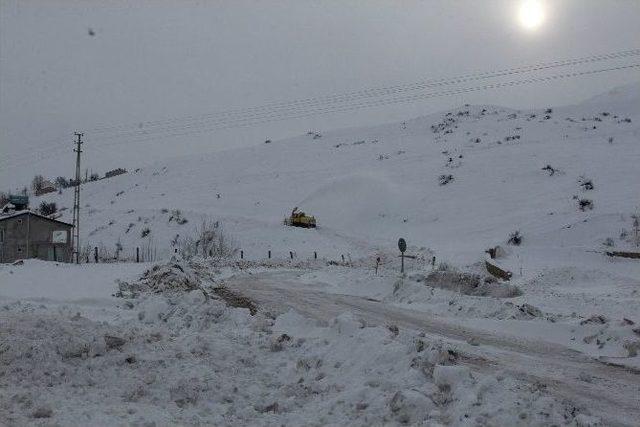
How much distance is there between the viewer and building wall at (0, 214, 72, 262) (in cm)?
3981

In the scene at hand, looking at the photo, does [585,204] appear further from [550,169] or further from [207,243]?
[207,243]

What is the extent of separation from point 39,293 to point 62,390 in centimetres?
966

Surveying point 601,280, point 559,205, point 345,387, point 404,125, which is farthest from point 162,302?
point 404,125

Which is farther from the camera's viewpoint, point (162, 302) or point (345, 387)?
point (162, 302)

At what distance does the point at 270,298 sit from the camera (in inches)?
751

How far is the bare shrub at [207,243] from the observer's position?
47812mm

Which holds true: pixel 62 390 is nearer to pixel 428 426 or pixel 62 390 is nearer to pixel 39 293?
pixel 428 426

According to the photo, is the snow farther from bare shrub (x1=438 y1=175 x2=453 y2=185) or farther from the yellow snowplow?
bare shrub (x1=438 y1=175 x2=453 y2=185)

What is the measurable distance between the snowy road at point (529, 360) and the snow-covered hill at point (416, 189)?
58.5ft

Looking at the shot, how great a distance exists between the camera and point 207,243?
5000cm

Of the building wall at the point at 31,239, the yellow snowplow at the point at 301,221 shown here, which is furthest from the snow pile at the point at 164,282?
the yellow snowplow at the point at 301,221

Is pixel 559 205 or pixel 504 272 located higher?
pixel 559 205

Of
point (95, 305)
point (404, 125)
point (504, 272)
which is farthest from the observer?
point (404, 125)

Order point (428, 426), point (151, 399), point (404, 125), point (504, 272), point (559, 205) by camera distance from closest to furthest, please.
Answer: point (428, 426)
point (151, 399)
point (504, 272)
point (559, 205)
point (404, 125)
